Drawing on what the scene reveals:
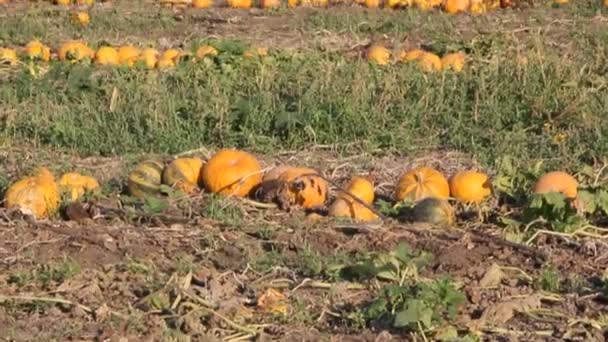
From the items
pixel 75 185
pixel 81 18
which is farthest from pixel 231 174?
pixel 81 18

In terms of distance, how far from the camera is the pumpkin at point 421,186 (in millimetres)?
6879

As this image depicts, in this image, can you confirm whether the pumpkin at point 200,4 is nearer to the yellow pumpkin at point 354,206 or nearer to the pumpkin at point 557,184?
the yellow pumpkin at point 354,206

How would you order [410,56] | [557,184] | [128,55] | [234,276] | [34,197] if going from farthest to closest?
[128,55]
[410,56]
[34,197]
[557,184]
[234,276]

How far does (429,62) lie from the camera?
33.7 feet

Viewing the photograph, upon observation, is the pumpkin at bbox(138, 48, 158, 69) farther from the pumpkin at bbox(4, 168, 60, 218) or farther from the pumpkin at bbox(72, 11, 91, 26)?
the pumpkin at bbox(4, 168, 60, 218)

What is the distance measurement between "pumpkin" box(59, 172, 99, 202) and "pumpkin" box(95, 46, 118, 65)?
148 inches

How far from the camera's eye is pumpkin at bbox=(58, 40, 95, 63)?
11.1 meters

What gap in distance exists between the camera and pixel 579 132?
27.0 ft

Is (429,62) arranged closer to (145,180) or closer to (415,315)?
(145,180)

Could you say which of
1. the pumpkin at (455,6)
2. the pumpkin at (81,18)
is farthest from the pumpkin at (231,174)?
the pumpkin at (455,6)

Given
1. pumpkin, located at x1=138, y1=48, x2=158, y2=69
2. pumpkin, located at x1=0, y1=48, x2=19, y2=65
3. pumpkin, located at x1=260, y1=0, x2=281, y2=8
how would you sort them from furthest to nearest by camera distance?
pumpkin, located at x1=260, y1=0, x2=281, y2=8
pumpkin, located at x1=0, y1=48, x2=19, y2=65
pumpkin, located at x1=138, y1=48, x2=158, y2=69

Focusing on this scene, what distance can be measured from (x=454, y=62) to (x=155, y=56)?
254 cm

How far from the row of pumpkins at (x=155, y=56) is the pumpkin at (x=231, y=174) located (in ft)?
10.7

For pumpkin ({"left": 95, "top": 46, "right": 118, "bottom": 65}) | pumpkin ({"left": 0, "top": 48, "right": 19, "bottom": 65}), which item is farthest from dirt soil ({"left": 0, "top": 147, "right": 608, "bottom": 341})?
pumpkin ({"left": 0, "top": 48, "right": 19, "bottom": 65})
